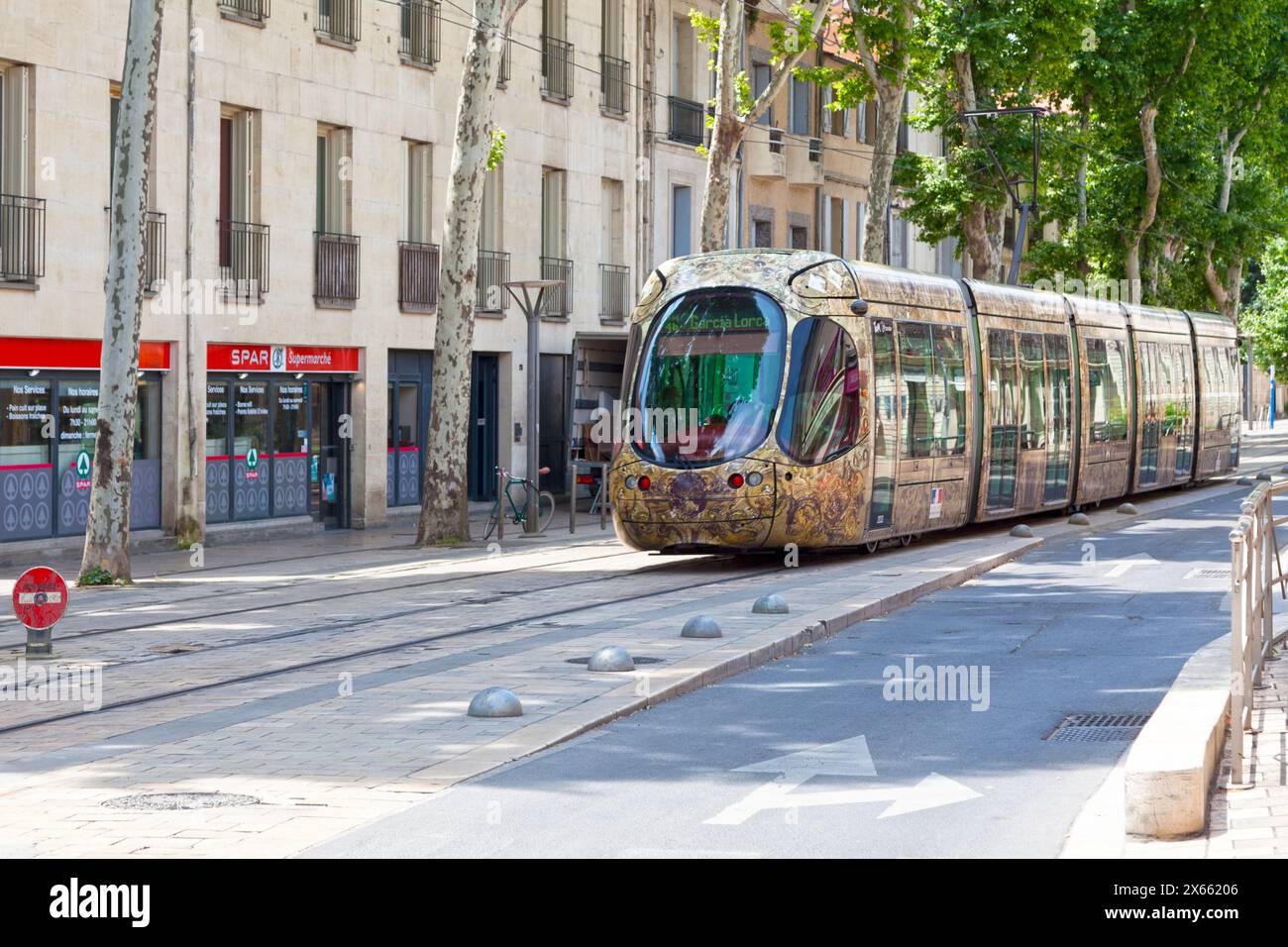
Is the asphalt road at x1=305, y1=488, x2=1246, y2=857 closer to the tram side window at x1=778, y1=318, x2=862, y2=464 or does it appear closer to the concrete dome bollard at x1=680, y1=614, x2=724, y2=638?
the concrete dome bollard at x1=680, y1=614, x2=724, y2=638

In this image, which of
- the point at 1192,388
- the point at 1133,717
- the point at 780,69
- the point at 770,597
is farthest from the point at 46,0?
the point at 1192,388

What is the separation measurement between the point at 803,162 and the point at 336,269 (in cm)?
2069

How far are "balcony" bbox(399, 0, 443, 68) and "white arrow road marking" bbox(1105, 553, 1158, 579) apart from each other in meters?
15.0

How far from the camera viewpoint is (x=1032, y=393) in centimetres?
2798

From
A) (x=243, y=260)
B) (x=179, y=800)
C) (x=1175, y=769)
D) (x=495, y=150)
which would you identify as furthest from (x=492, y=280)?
(x=1175, y=769)

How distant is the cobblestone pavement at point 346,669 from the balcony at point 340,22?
9.44 m

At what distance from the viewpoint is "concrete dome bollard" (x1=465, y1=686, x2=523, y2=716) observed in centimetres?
1119

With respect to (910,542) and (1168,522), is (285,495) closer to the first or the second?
(910,542)

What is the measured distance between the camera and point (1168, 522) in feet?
96.6

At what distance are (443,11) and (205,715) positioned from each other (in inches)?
920

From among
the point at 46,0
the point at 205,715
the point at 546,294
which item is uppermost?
the point at 46,0

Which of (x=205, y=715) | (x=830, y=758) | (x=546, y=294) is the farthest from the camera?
(x=546, y=294)

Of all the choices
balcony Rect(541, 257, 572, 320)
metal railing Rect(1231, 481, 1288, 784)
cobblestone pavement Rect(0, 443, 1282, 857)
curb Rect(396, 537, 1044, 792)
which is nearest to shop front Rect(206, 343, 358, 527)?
cobblestone pavement Rect(0, 443, 1282, 857)

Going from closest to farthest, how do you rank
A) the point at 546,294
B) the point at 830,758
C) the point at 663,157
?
1. the point at 830,758
2. the point at 546,294
3. the point at 663,157
